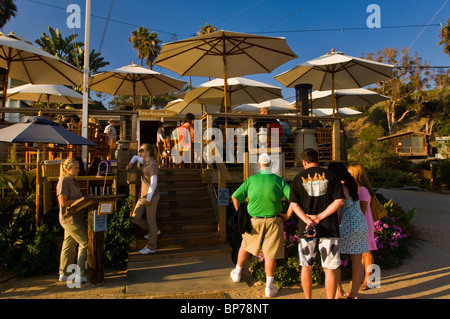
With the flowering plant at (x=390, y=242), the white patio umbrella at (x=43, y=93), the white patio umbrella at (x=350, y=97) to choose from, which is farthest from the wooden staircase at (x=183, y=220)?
the white patio umbrella at (x=350, y=97)

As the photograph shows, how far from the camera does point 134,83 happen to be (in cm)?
962

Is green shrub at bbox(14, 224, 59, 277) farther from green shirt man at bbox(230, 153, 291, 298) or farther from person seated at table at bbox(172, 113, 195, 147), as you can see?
person seated at table at bbox(172, 113, 195, 147)

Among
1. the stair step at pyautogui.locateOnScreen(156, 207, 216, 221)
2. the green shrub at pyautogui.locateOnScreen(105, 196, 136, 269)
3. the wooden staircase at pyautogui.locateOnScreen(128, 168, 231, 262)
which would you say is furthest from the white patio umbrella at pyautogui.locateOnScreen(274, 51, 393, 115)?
the green shrub at pyautogui.locateOnScreen(105, 196, 136, 269)

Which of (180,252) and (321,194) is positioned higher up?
(321,194)

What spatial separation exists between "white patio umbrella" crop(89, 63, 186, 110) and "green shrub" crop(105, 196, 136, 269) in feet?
15.9

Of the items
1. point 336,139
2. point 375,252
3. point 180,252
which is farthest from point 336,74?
point 180,252

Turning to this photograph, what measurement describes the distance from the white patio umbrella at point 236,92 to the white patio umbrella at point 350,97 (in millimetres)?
1983

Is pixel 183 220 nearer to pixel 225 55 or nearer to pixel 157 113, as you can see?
pixel 225 55

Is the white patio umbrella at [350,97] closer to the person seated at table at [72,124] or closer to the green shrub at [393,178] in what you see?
the green shrub at [393,178]

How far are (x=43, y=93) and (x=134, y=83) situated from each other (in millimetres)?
3187

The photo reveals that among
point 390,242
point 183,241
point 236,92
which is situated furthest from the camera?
point 236,92

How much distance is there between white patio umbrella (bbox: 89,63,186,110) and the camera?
9.42 metres

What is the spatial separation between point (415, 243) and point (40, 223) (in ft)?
22.0

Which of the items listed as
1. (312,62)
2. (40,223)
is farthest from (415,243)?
(40,223)
